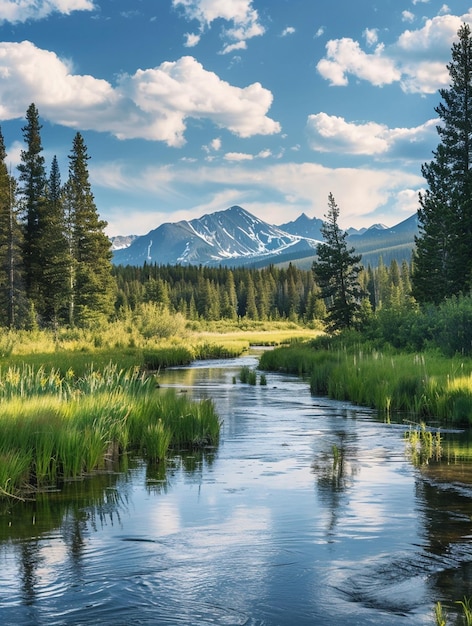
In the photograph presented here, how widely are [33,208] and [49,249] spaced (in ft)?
29.2

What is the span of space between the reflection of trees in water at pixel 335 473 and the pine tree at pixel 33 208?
164ft

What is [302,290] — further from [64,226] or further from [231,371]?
[231,371]

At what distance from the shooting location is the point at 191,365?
42781 millimetres

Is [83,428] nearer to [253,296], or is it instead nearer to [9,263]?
[9,263]

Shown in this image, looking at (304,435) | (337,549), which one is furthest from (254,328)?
(337,549)

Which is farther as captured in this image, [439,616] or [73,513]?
[73,513]

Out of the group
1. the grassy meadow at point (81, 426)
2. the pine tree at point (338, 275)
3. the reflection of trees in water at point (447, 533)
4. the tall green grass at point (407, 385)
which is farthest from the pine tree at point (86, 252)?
the reflection of trees in water at point (447, 533)

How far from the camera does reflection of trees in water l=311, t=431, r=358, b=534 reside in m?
9.81

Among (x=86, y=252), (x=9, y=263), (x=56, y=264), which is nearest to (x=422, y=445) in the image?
(x=9, y=263)

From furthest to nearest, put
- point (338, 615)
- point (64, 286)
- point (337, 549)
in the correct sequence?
1. point (64, 286)
2. point (337, 549)
3. point (338, 615)

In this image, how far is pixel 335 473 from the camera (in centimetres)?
1181

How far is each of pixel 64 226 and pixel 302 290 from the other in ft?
448

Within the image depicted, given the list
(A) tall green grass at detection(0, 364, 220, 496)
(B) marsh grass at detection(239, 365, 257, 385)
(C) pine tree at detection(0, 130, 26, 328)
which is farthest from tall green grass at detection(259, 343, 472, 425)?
(C) pine tree at detection(0, 130, 26, 328)

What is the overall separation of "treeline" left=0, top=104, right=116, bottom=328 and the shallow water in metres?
41.2
